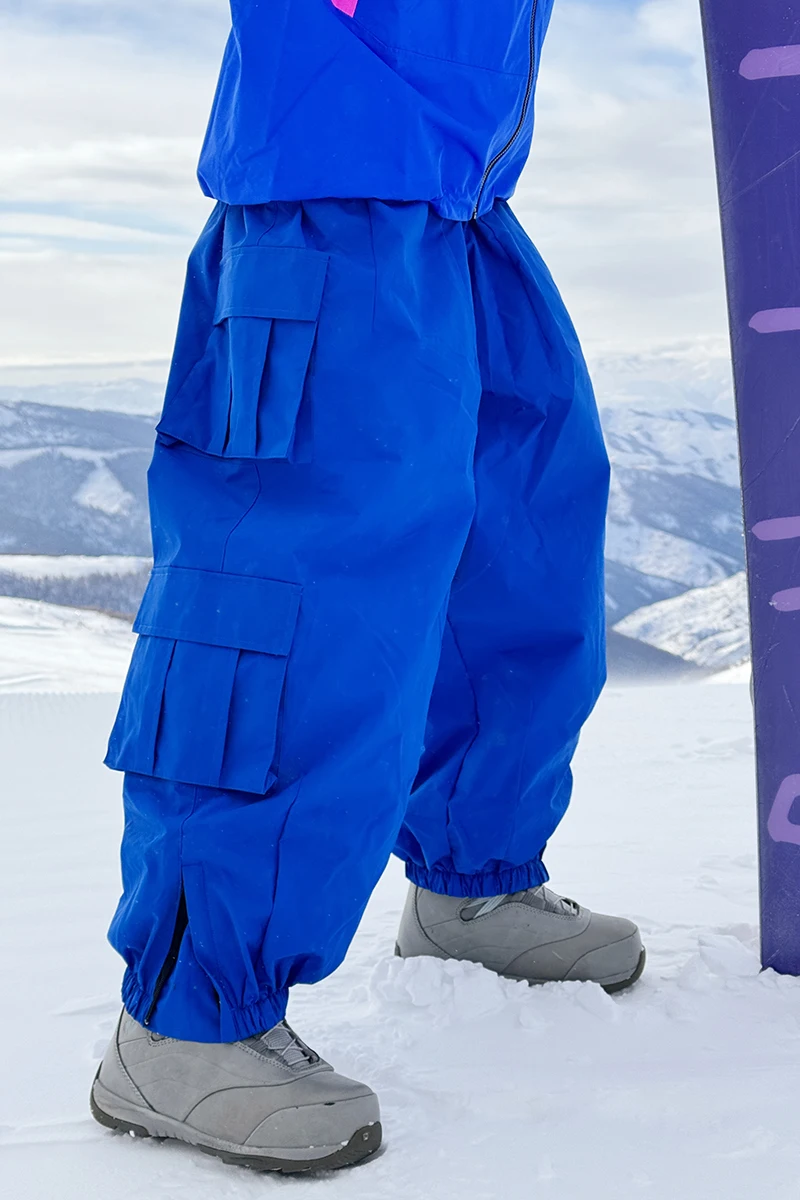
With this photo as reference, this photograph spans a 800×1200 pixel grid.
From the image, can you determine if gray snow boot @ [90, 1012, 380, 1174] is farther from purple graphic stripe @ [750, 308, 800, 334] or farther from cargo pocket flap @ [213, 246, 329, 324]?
purple graphic stripe @ [750, 308, 800, 334]

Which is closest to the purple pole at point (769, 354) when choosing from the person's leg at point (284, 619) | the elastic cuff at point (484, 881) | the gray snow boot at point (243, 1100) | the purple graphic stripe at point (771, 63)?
the purple graphic stripe at point (771, 63)

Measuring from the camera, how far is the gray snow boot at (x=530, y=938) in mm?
1197

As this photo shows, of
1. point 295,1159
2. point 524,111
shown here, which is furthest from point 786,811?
point 524,111

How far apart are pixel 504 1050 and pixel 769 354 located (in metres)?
0.68

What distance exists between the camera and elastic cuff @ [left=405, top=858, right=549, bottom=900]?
1227 millimetres

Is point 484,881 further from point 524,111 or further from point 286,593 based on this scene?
point 524,111

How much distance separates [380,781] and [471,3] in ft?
1.97

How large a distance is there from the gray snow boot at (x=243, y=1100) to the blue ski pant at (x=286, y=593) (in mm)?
24

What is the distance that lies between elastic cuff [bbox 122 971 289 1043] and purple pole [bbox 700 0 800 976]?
21.2 inches

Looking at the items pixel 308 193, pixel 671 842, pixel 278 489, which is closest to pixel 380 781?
pixel 278 489

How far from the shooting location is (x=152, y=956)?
35.4 inches

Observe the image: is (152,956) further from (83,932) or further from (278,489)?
(83,932)

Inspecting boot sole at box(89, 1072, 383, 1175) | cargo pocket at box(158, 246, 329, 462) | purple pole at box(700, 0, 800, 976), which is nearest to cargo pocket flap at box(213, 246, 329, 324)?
cargo pocket at box(158, 246, 329, 462)

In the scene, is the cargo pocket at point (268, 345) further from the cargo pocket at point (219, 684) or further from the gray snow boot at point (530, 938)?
the gray snow boot at point (530, 938)
